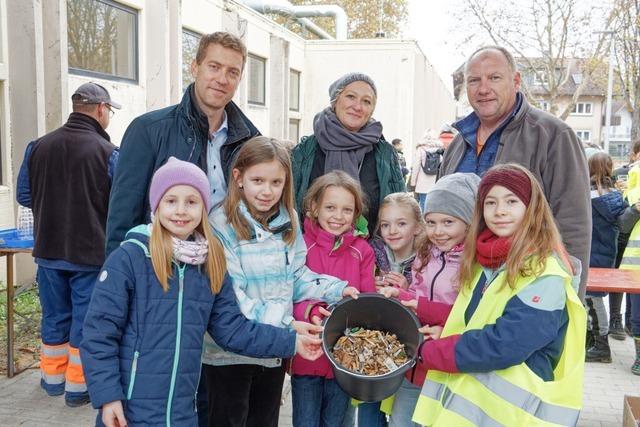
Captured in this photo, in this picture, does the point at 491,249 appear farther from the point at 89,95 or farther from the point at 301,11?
the point at 301,11

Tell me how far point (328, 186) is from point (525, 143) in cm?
93

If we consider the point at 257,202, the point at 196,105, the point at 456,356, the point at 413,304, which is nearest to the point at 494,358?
the point at 456,356

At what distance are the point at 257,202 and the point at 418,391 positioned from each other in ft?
3.59

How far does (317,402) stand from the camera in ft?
8.82

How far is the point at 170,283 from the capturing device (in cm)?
216

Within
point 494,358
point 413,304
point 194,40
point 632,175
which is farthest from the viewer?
point 194,40

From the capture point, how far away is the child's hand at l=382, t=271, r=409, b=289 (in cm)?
270

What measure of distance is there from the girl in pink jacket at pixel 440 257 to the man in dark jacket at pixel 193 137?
0.92 meters

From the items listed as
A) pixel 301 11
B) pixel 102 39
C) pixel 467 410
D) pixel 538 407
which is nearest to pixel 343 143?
pixel 467 410

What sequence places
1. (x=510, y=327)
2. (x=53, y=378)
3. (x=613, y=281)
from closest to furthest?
(x=510, y=327) → (x=613, y=281) → (x=53, y=378)

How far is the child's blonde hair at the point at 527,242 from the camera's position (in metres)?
2.08

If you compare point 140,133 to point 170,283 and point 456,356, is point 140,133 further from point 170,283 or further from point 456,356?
point 456,356

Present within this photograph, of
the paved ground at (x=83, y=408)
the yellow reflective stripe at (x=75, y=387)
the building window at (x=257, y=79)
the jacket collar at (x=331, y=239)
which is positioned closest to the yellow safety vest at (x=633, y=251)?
the paved ground at (x=83, y=408)

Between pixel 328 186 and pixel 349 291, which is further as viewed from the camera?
pixel 328 186
